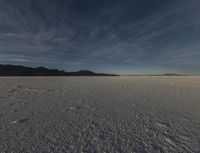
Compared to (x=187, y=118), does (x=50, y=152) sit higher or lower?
lower

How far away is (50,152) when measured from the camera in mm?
1956

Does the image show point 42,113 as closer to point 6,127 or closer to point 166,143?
point 6,127

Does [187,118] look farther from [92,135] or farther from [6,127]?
[6,127]

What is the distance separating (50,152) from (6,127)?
146 centimetres

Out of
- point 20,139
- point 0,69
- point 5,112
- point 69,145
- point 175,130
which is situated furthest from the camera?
point 0,69

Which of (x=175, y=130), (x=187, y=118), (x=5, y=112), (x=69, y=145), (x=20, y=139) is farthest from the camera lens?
(x=5, y=112)

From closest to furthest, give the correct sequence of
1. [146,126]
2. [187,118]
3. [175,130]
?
[175,130], [146,126], [187,118]

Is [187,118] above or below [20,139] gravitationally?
above

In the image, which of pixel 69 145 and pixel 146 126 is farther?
pixel 146 126

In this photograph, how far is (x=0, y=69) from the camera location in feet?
244

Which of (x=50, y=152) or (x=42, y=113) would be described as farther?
(x=42, y=113)

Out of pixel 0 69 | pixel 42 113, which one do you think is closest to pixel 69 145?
pixel 42 113

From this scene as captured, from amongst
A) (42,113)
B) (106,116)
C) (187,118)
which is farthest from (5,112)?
(187,118)

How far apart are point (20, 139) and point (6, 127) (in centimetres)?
74
